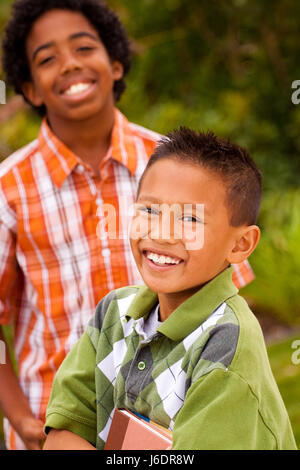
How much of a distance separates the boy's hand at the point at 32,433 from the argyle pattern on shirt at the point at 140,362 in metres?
0.49

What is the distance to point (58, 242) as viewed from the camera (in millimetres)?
1945

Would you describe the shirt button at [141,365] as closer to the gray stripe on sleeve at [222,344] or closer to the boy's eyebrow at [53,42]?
the gray stripe on sleeve at [222,344]

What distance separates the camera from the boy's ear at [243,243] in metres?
1.36

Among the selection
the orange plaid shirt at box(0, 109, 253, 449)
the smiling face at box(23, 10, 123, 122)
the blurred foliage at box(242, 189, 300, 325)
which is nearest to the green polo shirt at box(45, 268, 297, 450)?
the orange plaid shirt at box(0, 109, 253, 449)

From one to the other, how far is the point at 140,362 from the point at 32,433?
69 cm

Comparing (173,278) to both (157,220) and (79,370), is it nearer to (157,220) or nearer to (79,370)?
(157,220)

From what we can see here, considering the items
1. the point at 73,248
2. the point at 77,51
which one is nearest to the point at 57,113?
the point at 77,51

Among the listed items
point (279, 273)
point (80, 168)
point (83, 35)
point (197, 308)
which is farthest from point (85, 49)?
point (279, 273)

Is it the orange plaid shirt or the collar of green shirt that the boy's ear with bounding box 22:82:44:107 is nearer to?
→ the orange plaid shirt

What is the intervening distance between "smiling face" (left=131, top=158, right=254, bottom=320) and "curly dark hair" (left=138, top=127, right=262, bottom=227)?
0.02m

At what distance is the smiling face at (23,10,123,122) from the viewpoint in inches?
77.4

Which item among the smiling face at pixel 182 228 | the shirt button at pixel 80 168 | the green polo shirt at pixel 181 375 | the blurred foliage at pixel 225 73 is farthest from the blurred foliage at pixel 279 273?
the smiling face at pixel 182 228

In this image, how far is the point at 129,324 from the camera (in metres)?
A: 1.42

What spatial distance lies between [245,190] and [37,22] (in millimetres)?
984
